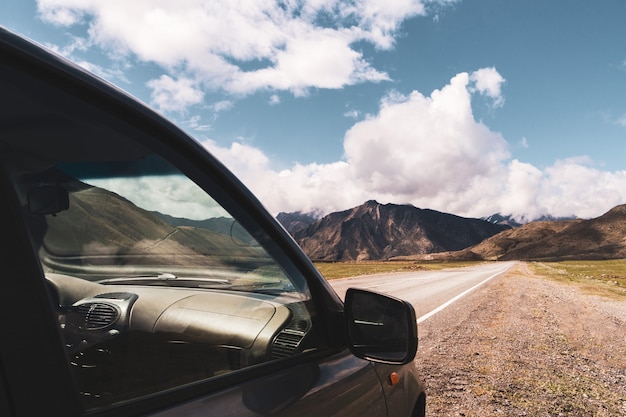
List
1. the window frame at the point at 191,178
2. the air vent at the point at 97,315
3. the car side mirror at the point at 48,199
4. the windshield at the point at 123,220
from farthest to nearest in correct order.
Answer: the air vent at the point at 97,315 < the windshield at the point at 123,220 < the car side mirror at the point at 48,199 < the window frame at the point at 191,178

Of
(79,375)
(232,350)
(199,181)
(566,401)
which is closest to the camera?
(79,375)

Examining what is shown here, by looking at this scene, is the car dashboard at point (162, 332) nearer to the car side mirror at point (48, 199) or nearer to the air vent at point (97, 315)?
the air vent at point (97, 315)

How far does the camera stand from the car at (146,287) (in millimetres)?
785

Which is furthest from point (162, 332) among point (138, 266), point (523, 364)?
point (523, 364)

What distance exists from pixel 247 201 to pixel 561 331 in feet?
29.1

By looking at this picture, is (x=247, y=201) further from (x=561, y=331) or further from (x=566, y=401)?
(x=561, y=331)

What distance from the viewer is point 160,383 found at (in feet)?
3.24

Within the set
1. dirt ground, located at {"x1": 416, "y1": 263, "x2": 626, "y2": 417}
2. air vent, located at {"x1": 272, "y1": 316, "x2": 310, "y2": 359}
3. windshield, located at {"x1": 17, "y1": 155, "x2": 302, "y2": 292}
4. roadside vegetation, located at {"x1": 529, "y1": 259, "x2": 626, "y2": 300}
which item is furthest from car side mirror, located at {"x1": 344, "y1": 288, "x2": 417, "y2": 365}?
roadside vegetation, located at {"x1": 529, "y1": 259, "x2": 626, "y2": 300}

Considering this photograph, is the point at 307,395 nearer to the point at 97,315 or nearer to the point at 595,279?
the point at 97,315

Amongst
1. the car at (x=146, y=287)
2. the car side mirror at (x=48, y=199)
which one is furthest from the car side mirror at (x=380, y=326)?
the car side mirror at (x=48, y=199)

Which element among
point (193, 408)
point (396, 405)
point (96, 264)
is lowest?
point (396, 405)

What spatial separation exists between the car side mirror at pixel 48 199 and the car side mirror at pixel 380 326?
107cm

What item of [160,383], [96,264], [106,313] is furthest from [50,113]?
[106,313]

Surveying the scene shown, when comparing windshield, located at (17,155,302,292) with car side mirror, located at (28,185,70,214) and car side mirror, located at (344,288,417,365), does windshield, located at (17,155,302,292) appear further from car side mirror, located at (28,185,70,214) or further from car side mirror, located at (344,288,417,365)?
car side mirror, located at (344,288,417,365)
